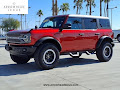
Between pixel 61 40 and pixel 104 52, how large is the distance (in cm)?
245

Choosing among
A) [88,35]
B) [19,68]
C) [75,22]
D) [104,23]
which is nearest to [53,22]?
[75,22]

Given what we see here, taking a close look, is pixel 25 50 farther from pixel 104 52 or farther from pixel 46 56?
pixel 104 52

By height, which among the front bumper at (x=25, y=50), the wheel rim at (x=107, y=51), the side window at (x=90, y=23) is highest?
the side window at (x=90, y=23)

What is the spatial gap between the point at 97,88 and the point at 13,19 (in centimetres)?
8719

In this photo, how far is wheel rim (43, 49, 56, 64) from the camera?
6.66 metres

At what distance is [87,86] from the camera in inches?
181

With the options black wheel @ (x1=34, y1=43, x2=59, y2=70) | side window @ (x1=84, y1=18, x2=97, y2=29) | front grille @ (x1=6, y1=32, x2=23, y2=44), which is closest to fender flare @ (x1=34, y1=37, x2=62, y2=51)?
black wheel @ (x1=34, y1=43, x2=59, y2=70)

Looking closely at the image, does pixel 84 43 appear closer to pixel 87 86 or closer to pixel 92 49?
pixel 92 49

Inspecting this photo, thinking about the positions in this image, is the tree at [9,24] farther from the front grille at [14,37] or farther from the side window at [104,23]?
the front grille at [14,37]

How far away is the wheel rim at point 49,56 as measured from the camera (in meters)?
6.66

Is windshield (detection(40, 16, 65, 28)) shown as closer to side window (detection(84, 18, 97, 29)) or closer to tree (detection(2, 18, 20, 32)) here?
Answer: side window (detection(84, 18, 97, 29))

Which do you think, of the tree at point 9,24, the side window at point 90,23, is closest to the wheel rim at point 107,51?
the side window at point 90,23

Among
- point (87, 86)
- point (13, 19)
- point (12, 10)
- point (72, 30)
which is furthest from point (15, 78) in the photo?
point (13, 19)

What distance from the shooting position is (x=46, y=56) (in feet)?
22.0
